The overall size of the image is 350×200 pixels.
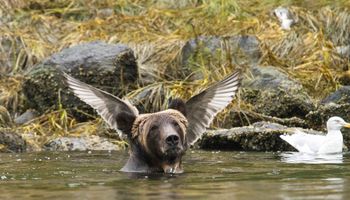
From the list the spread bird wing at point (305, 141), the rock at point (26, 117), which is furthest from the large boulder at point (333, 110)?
the rock at point (26, 117)

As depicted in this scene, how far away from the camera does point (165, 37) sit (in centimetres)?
1817

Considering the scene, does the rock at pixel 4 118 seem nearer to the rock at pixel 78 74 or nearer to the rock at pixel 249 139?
the rock at pixel 78 74

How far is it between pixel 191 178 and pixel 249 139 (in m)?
4.38

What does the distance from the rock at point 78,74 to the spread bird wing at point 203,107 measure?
5.87m

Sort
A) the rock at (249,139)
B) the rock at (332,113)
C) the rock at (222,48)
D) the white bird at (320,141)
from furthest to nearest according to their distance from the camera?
1. the rock at (222,48)
2. the rock at (332,113)
3. the rock at (249,139)
4. the white bird at (320,141)

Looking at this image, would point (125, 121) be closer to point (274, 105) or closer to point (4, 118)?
point (274, 105)

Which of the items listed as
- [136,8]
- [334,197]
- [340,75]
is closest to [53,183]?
[334,197]

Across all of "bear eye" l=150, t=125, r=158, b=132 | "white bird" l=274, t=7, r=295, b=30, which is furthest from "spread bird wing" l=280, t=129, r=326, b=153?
"white bird" l=274, t=7, r=295, b=30

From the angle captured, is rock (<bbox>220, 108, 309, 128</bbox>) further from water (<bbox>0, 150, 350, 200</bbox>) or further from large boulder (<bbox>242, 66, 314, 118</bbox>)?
water (<bbox>0, 150, 350, 200</bbox>)

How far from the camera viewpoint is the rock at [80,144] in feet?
43.0

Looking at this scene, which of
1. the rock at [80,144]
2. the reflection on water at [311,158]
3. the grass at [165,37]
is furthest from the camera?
the grass at [165,37]

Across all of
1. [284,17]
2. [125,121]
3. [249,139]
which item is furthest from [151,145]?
[284,17]

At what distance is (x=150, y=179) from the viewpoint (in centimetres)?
826

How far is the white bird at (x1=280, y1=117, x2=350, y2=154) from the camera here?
12.0m
